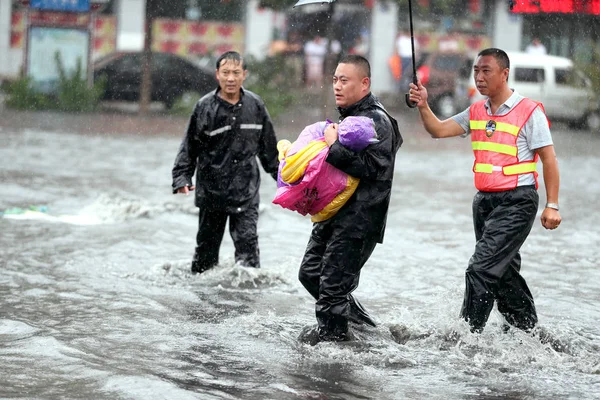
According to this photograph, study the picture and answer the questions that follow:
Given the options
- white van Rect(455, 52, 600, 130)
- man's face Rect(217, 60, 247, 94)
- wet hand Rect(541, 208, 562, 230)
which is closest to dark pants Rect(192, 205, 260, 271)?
man's face Rect(217, 60, 247, 94)

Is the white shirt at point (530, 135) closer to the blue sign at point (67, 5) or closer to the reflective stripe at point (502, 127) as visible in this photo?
the reflective stripe at point (502, 127)

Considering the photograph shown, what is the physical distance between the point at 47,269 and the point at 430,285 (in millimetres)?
3068

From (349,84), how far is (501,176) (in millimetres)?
1041

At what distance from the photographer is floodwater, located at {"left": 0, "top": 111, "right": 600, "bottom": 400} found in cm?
584

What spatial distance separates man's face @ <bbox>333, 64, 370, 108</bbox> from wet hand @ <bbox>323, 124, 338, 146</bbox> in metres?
0.21

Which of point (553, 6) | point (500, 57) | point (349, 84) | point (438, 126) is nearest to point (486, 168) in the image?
point (438, 126)

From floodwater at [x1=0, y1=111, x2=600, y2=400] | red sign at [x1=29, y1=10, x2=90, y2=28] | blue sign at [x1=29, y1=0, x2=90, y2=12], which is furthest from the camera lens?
red sign at [x1=29, y1=10, x2=90, y2=28]

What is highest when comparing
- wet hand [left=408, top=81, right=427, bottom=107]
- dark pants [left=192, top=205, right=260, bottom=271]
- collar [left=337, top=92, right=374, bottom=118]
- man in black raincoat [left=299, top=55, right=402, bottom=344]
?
wet hand [left=408, top=81, right=427, bottom=107]

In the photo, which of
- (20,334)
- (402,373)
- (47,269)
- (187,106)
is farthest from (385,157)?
(187,106)

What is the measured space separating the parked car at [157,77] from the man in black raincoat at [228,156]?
19483mm

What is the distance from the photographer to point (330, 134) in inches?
245

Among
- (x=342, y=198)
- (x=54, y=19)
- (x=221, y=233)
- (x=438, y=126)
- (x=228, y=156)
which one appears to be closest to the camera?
(x=342, y=198)

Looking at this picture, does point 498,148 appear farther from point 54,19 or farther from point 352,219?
point 54,19

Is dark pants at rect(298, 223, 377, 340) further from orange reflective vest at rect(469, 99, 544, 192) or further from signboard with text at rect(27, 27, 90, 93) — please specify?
signboard with text at rect(27, 27, 90, 93)
